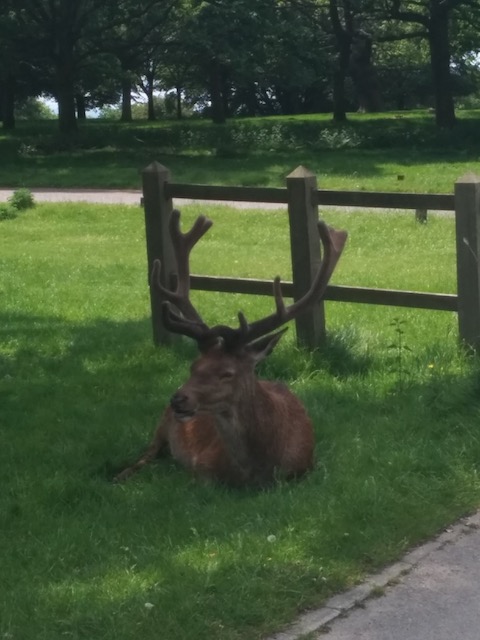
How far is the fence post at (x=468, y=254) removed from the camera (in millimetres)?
8938

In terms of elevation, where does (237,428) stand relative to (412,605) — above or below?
above

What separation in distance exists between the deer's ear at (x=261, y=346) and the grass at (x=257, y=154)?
17532 millimetres

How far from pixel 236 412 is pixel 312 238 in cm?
312

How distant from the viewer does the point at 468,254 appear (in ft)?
29.6

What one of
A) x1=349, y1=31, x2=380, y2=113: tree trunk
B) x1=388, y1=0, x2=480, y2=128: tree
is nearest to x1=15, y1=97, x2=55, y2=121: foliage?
x1=349, y1=31, x2=380, y2=113: tree trunk

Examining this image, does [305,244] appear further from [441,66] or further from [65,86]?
[441,66]

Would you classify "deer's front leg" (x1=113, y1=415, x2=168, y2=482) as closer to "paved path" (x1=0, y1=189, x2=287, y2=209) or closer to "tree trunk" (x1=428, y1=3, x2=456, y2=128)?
"paved path" (x1=0, y1=189, x2=287, y2=209)

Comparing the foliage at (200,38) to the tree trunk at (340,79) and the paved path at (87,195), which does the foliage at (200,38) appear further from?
the paved path at (87,195)

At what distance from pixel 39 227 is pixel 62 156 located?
15226mm

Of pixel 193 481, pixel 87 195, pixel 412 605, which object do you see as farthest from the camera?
pixel 87 195

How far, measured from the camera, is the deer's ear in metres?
6.75

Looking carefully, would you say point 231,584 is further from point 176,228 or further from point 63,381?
point 63,381

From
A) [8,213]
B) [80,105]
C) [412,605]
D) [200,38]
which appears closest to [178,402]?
[412,605]

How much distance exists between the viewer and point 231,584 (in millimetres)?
5270
